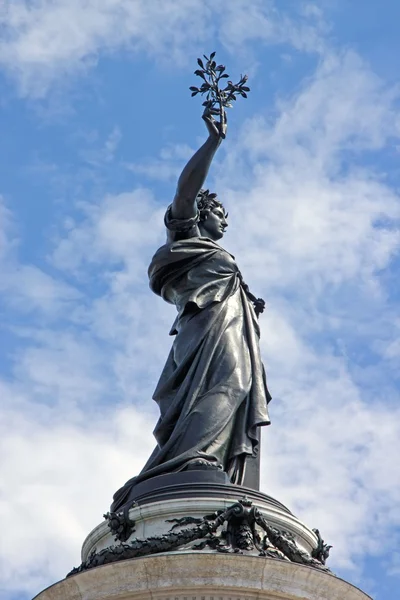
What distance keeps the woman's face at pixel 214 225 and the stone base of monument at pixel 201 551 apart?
657cm

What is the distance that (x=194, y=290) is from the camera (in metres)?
24.1

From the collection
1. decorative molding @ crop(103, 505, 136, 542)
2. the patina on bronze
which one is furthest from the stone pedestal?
the patina on bronze

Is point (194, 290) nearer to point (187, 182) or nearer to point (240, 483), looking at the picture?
point (187, 182)

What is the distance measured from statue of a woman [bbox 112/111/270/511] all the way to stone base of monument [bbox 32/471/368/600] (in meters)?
1.11

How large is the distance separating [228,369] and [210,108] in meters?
4.77

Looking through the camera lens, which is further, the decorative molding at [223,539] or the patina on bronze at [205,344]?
the patina on bronze at [205,344]

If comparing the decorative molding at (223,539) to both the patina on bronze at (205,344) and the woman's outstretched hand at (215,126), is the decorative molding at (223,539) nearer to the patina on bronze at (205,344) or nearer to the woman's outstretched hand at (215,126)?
the patina on bronze at (205,344)

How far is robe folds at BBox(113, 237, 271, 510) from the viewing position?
21.8 metres

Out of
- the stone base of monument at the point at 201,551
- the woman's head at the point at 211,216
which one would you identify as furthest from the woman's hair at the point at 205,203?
the stone base of monument at the point at 201,551

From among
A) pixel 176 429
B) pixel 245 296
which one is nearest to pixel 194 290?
pixel 245 296

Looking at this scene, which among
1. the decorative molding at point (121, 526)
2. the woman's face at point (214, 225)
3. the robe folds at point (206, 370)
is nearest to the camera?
the decorative molding at point (121, 526)

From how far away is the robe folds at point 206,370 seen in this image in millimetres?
21844

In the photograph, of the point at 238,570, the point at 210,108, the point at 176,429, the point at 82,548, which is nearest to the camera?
the point at 238,570

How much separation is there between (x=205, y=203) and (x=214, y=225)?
533 mm
